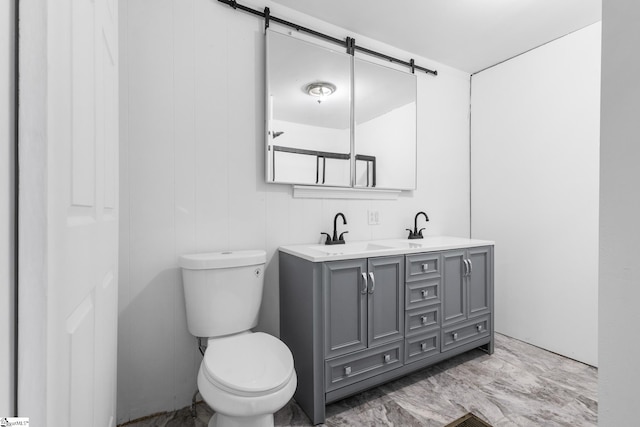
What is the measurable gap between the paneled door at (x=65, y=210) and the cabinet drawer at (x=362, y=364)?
1.03 m

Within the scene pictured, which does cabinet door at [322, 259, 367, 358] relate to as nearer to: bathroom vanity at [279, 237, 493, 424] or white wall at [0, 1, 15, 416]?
bathroom vanity at [279, 237, 493, 424]

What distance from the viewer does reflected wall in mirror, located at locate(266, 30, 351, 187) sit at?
194 cm

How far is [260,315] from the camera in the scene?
192 cm

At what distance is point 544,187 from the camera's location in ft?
7.98

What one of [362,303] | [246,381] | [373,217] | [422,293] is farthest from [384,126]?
[246,381]

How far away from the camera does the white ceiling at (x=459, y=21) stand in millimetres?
1999

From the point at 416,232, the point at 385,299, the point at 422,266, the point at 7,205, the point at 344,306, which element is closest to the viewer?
the point at 7,205

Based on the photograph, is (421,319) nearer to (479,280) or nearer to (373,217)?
(479,280)

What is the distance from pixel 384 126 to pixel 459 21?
0.89 m

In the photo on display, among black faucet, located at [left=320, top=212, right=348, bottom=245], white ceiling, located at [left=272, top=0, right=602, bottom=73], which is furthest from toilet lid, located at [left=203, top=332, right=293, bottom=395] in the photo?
white ceiling, located at [left=272, top=0, right=602, bottom=73]

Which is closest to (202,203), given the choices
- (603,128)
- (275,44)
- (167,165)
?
(167,165)

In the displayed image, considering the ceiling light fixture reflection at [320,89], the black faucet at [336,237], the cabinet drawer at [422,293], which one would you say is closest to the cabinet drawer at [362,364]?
the cabinet drawer at [422,293]

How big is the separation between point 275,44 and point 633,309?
2.05m

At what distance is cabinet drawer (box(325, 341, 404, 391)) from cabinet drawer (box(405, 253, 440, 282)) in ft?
1.39
